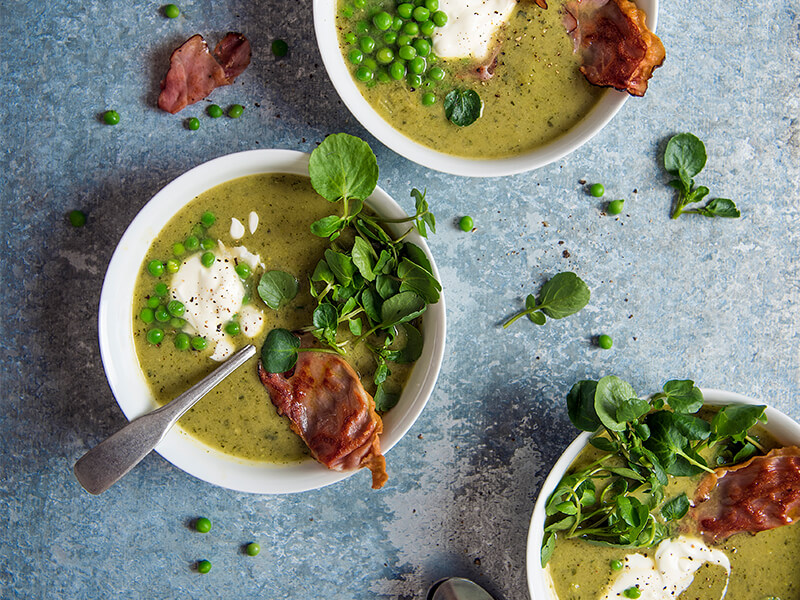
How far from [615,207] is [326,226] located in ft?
4.33

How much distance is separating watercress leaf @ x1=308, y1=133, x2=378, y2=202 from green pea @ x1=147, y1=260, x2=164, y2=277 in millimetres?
705

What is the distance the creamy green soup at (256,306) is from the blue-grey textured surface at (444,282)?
35 cm

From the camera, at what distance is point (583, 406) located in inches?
104

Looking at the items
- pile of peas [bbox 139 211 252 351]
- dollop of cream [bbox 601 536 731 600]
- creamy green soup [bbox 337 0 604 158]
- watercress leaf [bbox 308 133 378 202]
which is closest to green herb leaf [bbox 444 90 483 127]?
creamy green soup [bbox 337 0 604 158]

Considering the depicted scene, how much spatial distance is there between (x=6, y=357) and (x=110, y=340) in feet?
2.25

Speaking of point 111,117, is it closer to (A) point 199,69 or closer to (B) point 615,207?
(A) point 199,69

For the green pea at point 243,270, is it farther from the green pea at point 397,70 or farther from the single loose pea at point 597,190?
the single loose pea at point 597,190

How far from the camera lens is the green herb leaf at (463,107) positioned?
2.56 meters

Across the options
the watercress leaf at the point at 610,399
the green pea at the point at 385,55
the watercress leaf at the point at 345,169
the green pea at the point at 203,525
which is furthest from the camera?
the green pea at the point at 203,525

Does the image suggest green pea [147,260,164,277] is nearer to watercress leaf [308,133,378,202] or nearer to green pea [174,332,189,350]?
green pea [174,332,189,350]

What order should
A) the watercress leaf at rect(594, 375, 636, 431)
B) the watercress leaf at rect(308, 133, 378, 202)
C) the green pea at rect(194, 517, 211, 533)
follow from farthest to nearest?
the green pea at rect(194, 517, 211, 533) < the watercress leaf at rect(594, 375, 636, 431) < the watercress leaf at rect(308, 133, 378, 202)

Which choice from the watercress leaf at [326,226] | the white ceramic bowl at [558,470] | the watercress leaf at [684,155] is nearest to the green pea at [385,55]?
the watercress leaf at [326,226]

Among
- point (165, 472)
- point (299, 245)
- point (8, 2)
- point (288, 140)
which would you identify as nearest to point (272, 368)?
point (299, 245)

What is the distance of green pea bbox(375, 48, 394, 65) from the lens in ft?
8.43
